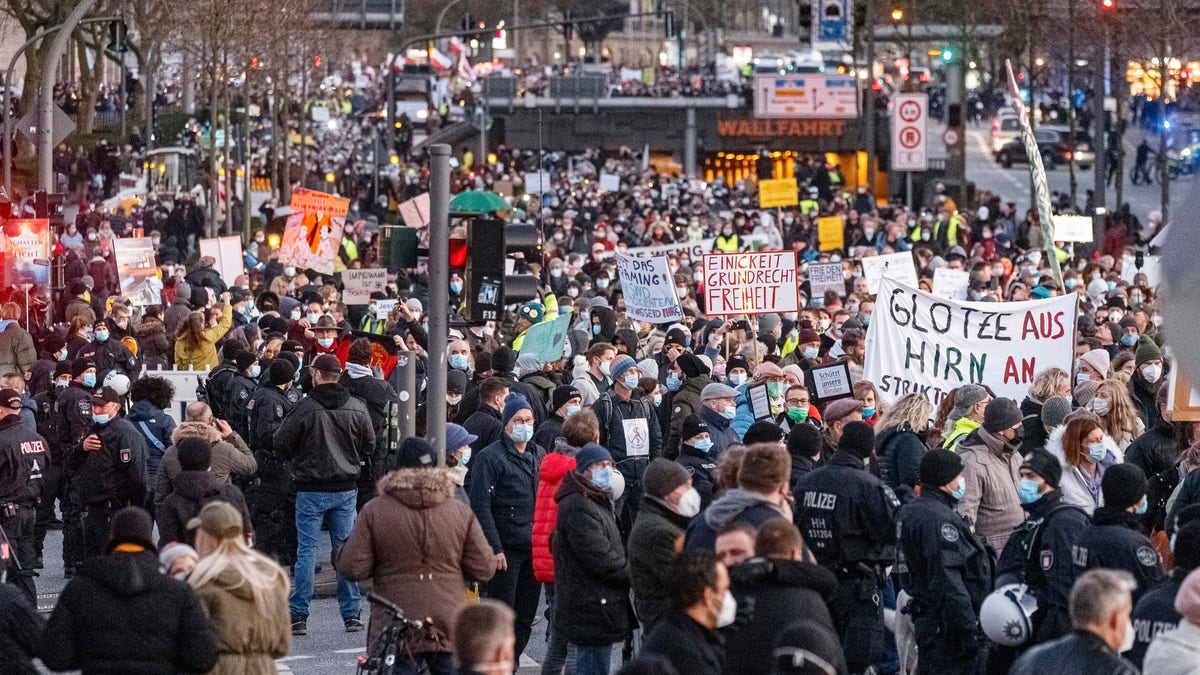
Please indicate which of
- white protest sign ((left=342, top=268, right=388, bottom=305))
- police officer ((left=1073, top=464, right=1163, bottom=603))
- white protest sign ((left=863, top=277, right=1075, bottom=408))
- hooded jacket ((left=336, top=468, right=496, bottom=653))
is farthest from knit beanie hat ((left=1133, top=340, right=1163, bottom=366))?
white protest sign ((left=342, top=268, right=388, bottom=305))

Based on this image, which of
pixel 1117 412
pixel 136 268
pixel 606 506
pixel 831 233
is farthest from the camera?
pixel 831 233

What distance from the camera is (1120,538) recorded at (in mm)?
8750

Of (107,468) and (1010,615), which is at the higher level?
(1010,615)

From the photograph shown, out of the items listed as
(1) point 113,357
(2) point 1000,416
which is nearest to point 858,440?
(2) point 1000,416

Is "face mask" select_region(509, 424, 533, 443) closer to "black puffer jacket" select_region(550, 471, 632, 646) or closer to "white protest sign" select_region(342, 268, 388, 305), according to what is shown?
"black puffer jacket" select_region(550, 471, 632, 646)

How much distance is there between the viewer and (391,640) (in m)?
9.56

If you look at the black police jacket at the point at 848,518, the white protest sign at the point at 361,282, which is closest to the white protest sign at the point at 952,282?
the white protest sign at the point at 361,282

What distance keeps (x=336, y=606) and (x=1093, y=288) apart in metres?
12.8

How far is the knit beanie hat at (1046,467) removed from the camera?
936 centimetres

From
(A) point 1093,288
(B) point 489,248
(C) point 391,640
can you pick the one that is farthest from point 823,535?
(A) point 1093,288

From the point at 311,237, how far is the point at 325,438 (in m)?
13.1

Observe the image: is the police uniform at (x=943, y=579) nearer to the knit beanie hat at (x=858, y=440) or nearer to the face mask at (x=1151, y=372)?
the knit beanie hat at (x=858, y=440)

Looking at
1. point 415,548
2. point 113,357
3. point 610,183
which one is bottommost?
point 610,183

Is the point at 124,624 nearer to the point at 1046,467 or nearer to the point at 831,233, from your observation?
the point at 1046,467
